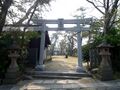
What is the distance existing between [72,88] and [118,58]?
575 centimetres

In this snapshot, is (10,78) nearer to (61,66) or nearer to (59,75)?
(59,75)

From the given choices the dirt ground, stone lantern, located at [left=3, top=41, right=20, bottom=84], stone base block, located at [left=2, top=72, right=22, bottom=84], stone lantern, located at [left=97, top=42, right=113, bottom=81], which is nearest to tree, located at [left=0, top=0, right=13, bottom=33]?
stone lantern, located at [left=3, top=41, right=20, bottom=84]

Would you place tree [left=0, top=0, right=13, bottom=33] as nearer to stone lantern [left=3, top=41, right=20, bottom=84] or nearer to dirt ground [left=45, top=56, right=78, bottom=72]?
stone lantern [left=3, top=41, right=20, bottom=84]

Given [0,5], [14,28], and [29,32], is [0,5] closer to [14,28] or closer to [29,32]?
[14,28]

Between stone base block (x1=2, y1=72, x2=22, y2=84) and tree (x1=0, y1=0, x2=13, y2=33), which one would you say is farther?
tree (x1=0, y1=0, x2=13, y2=33)

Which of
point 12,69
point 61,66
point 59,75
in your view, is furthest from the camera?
point 61,66

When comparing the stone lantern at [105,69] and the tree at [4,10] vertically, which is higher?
the tree at [4,10]

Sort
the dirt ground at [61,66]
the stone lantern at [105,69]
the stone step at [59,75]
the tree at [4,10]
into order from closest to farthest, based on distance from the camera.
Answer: the stone lantern at [105,69] < the tree at [4,10] < the stone step at [59,75] < the dirt ground at [61,66]

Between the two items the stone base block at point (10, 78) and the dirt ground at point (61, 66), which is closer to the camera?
the stone base block at point (10, 78)

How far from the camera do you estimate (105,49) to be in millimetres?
15148

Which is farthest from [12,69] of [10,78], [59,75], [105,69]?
[105,69]

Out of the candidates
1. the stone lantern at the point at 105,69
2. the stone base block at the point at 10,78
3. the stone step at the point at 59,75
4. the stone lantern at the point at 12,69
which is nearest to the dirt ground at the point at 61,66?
the stone step at the point at 59,75

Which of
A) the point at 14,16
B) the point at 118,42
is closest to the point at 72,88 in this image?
the point at 118,42

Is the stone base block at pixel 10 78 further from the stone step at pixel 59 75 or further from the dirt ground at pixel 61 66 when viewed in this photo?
the dirt ground at pixel 61 66
